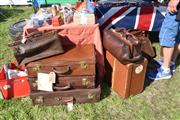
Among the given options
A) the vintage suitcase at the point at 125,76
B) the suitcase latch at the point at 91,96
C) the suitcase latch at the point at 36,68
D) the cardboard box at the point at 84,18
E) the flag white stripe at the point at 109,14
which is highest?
the cardboard box at the point at 84,18

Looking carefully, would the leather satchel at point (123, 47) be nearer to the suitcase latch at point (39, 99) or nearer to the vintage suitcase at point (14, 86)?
the suitcase latch at point (39, 99)

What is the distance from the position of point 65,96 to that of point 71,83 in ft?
0.58

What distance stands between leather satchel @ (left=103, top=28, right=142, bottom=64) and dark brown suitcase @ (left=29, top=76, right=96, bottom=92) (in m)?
0.41

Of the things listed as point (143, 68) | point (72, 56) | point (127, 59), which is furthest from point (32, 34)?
point (143, 68)

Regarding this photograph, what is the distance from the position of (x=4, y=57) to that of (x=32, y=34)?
148cm

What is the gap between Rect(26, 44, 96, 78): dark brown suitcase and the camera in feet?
10.5

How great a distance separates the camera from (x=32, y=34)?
3373mm

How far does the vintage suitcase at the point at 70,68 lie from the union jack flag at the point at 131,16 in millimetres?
1088

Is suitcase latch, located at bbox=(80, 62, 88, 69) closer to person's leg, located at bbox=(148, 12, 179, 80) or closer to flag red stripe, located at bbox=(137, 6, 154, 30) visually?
person's leg, located at bbox=(148, 12, 179, 80)

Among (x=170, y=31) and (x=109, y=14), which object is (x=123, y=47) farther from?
(x=109, y=14)

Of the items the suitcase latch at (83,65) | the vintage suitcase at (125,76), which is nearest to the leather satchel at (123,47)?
the vintage suitcase at (125,76)

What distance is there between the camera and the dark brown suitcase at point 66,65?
126 inches

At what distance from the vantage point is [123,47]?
3223mm

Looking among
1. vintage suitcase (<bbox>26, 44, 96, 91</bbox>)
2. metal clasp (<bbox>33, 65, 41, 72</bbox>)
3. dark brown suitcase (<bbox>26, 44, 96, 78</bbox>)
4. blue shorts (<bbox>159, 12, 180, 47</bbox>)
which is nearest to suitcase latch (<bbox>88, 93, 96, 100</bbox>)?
vintage suitcase (<bbox>26, 44, 96, 91</bbox>)
